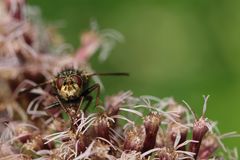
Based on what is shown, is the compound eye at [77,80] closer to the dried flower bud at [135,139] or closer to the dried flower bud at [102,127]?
the dried flower bud at [102,127]

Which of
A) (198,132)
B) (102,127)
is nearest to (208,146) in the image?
(198,132)

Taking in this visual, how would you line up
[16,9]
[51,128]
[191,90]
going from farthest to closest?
[191,90] < [16,9] < [51,128]

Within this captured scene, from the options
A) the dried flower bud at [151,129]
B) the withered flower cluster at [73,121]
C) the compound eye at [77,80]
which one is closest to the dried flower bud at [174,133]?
the withered flower cluster at [73,121]

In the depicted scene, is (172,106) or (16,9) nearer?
(172,106)

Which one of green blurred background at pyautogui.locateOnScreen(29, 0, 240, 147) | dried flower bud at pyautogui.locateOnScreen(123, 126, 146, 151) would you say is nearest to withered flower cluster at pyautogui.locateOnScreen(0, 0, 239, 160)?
dried flower bud at pyautogui.locateOnScreen(123, 126, 146, 151)

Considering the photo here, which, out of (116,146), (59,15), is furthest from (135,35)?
(116,146)

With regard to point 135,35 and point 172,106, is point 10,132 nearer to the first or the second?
point 172,106
